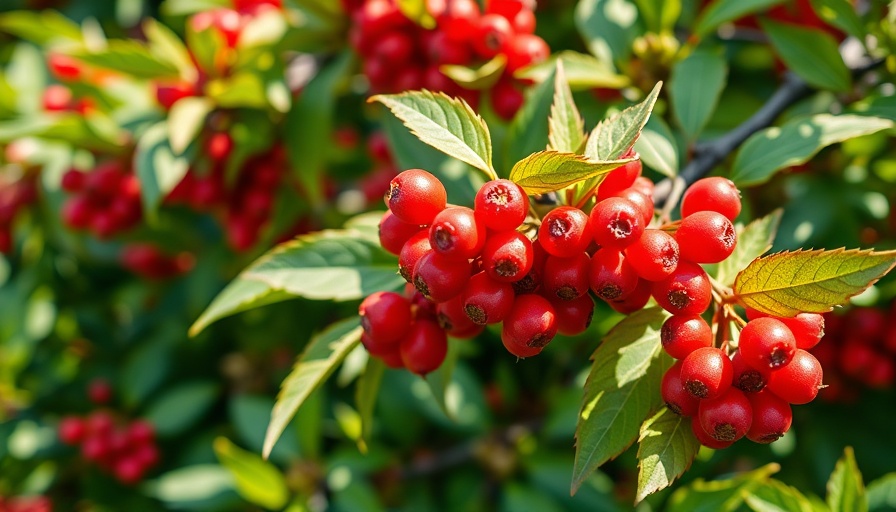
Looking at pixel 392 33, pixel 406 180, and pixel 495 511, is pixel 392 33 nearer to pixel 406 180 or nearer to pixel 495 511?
pixel 406 180

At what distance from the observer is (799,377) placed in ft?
4.17

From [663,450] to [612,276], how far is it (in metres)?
0.36

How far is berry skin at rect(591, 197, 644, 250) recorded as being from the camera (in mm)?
1271

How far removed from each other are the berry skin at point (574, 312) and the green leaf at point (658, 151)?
0.54 m

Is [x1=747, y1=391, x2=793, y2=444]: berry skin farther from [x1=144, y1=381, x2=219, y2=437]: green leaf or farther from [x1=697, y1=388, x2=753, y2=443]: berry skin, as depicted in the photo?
[x1=144, y1=381, x2=219, y2=437]: green leaf

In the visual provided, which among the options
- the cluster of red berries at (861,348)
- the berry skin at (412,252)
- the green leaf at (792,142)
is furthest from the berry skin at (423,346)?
the cluster of red berries at (861,348)

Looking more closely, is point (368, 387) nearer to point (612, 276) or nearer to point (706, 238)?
point (612, 276)

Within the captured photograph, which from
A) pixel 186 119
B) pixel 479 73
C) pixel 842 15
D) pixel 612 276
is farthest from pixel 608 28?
pixel 186 119

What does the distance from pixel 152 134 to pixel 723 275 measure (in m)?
2.14

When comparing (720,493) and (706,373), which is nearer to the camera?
(706,373)

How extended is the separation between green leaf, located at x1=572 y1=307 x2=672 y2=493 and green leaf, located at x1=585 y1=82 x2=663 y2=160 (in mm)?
371

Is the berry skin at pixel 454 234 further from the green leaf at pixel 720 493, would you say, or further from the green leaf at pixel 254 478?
the green leaf at pixel 254 478

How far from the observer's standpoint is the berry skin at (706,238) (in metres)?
1.32

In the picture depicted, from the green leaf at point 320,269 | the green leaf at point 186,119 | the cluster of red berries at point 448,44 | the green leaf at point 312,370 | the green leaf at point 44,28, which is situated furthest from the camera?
the green leaf at point 44,28
